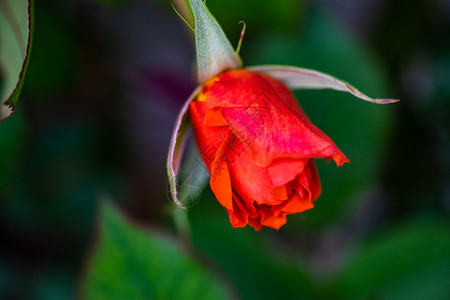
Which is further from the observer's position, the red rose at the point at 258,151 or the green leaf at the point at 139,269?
the green leaf at the point at 139,269

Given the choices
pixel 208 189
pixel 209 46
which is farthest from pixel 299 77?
pixel 208 189

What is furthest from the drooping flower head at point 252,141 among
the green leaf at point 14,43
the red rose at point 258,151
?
the green leaf at point 14,43

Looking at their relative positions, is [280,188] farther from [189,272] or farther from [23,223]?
[23,223]

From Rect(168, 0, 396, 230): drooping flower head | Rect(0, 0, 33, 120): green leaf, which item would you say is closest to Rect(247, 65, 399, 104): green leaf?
Rect(168, 0, 396, 230): drooping flower head

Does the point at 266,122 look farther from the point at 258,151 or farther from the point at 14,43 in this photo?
the point at 14,43

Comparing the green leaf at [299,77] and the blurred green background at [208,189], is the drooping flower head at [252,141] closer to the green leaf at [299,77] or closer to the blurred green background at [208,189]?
the green leaf at [299,77]

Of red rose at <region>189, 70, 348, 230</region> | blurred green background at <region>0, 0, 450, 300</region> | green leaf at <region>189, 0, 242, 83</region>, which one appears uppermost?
green leaf at <region>189, 0, 242, 83</region>

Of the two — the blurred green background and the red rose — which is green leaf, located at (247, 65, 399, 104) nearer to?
the red rose
